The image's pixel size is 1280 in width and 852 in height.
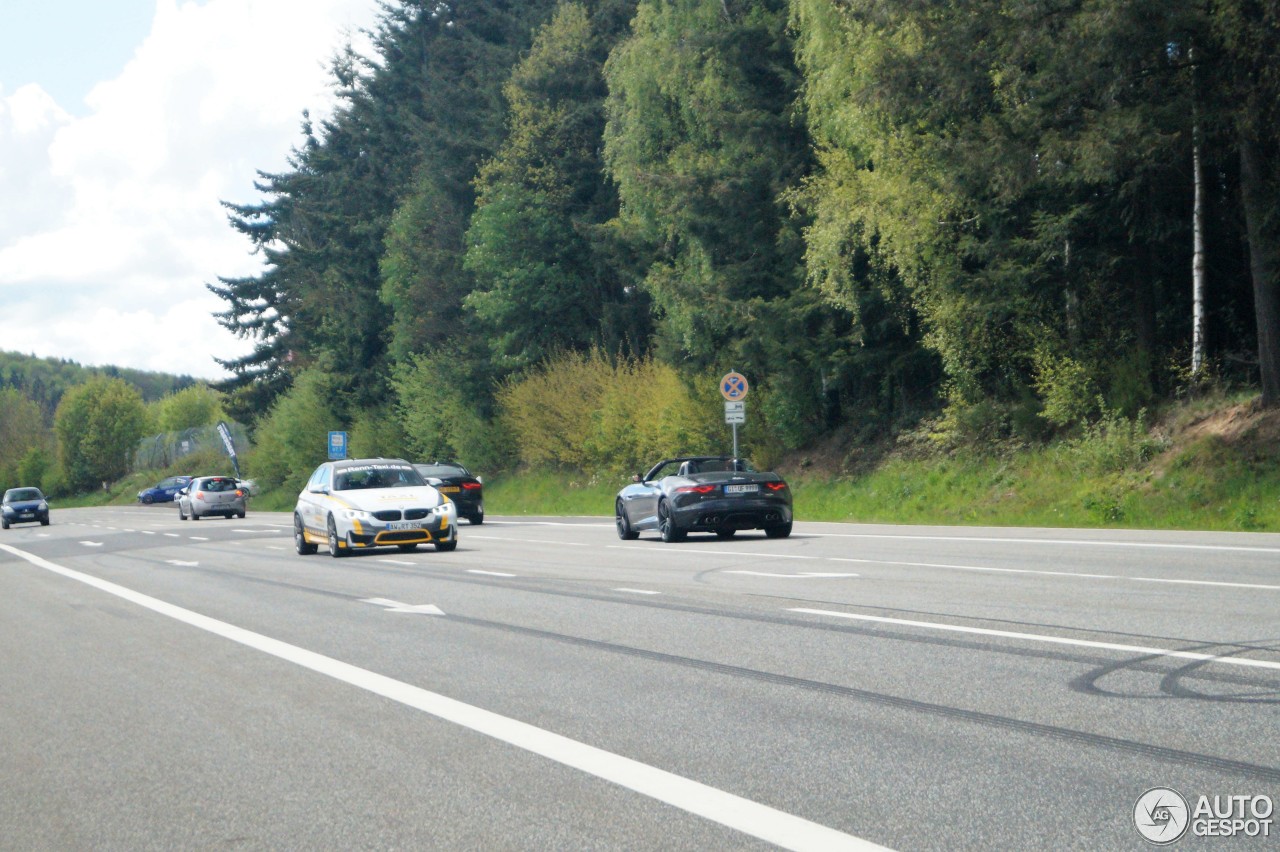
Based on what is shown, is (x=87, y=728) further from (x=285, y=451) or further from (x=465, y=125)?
(x=285, y=451)

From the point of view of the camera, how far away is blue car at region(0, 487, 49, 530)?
55.9 m

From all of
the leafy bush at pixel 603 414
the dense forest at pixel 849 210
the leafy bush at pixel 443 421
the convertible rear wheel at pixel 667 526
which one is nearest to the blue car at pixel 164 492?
the dense forest at pixel 849 210

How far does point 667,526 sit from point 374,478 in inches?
201

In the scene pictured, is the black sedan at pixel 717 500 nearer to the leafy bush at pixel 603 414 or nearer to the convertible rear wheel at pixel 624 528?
the convertible rear wheel at pixel 624 528

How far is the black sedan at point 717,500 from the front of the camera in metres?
22.0

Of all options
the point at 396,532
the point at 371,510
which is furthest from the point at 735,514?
the point at 371,510

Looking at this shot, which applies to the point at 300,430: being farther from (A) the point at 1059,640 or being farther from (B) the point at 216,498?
(A) the point at 1059,640

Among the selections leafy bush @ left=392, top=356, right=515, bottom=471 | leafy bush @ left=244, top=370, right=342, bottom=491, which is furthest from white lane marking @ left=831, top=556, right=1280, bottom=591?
leafy bush @ left=244, top=370, right=342, bottom=491

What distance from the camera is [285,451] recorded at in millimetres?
76625

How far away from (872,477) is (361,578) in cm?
1824

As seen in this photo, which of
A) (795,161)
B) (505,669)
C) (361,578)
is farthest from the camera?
(795,161)

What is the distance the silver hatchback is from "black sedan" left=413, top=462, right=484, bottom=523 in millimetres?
22521

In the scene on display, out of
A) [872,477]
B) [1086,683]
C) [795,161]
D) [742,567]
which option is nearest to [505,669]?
[1086,683]

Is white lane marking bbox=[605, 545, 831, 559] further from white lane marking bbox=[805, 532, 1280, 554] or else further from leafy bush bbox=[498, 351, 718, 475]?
leafy bush bbox=[498, 351, 718, 475]
